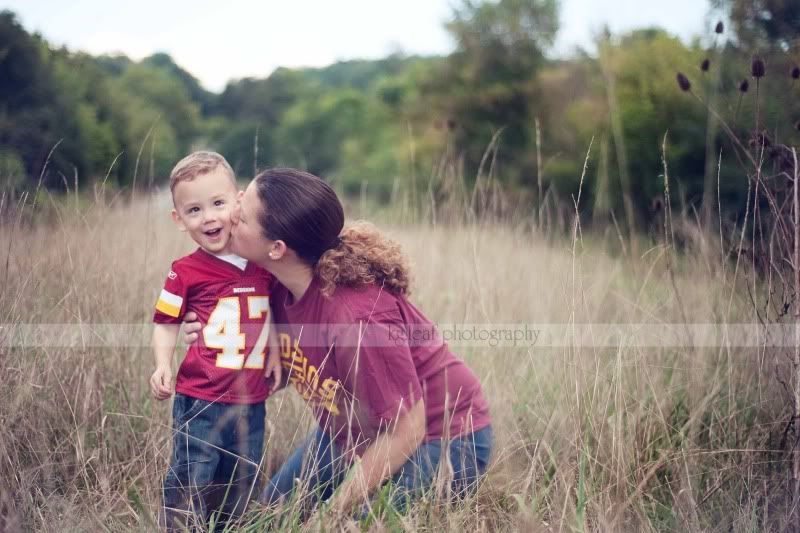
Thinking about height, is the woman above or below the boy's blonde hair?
below

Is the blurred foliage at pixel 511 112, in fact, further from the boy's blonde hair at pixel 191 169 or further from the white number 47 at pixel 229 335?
the white number 47 at pixel 229 335

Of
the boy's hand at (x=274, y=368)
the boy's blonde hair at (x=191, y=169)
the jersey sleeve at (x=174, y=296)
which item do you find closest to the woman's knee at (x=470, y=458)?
the boy's hand at (x=274, y=368)

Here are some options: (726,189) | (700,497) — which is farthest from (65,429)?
(726,189)

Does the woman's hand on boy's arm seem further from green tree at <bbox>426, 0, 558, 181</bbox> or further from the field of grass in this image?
green tree at <bbox>426, 0, 558, 181</bbox>

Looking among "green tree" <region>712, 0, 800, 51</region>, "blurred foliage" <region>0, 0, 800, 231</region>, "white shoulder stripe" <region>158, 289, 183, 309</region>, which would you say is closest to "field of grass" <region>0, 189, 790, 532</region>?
"white shoulder stripe" <region>158, 289, 183, 309</region>

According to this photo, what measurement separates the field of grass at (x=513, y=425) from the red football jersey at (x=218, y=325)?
273mm

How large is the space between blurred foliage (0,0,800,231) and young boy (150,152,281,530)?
2.39ft

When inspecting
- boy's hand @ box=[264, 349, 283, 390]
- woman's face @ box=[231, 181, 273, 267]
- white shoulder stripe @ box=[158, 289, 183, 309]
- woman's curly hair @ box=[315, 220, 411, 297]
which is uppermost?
woman's face @ box=[231, 181, 273, 267]

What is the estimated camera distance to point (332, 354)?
6.10 ft

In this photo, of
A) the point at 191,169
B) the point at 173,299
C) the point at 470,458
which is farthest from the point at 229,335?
the point at 470,458

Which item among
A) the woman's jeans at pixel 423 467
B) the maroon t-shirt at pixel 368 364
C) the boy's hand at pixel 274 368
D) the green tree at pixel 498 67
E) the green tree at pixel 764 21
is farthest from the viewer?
the green tree at pixel 498 67

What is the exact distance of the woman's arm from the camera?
1.74 meters

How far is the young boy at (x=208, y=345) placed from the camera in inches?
75.0

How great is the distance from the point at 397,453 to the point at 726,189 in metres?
4.57
